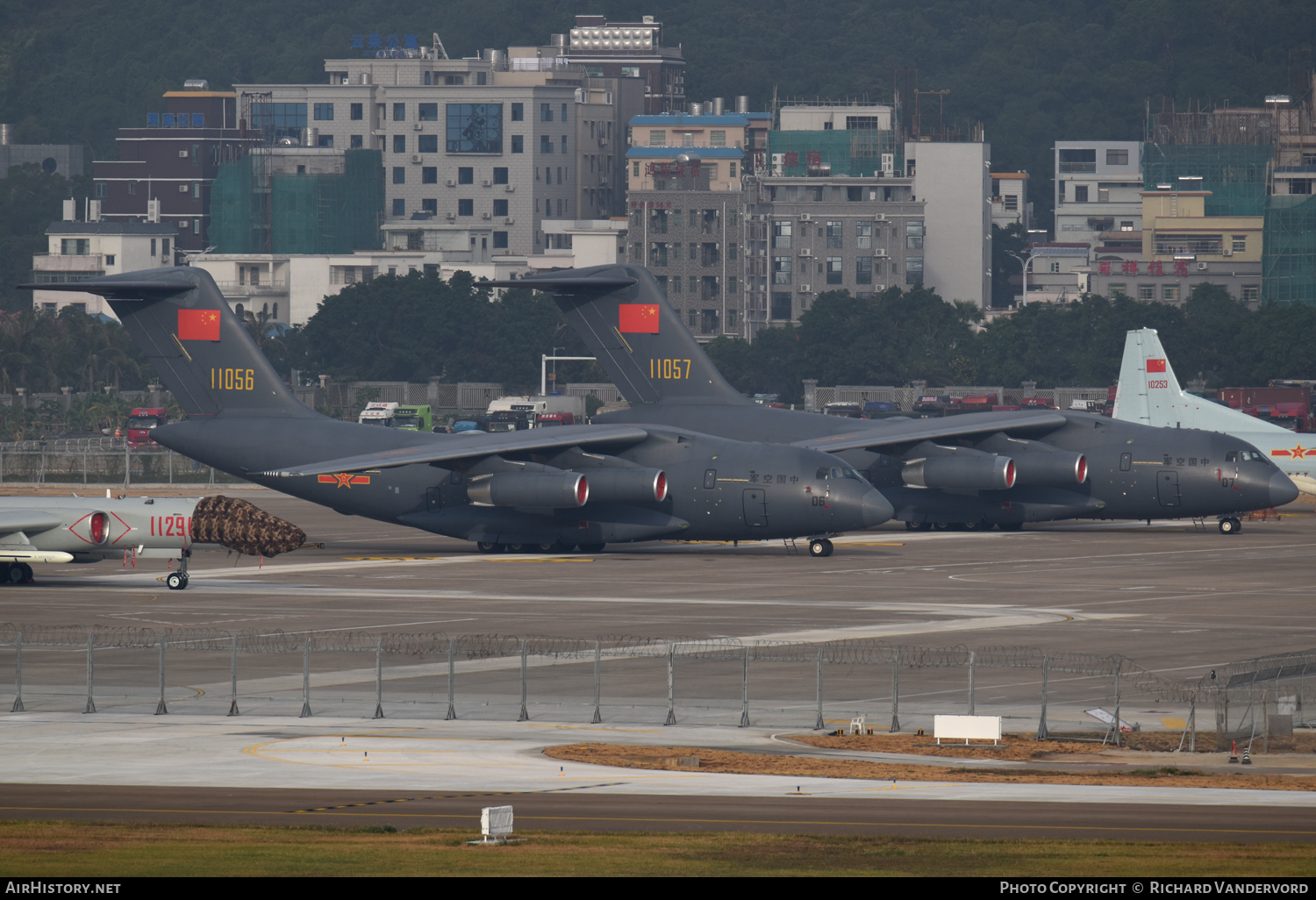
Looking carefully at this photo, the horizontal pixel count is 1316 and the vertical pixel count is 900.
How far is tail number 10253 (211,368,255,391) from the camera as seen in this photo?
63.9 metres

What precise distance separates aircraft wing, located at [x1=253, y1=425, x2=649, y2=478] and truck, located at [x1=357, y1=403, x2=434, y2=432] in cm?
7940

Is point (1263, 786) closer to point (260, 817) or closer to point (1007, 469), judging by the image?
point (260, 817)

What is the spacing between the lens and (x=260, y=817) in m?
24.0

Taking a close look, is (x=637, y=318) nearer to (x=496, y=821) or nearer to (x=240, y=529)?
(x=240, y=529)

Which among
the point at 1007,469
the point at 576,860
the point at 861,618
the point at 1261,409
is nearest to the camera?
the point at 576,860

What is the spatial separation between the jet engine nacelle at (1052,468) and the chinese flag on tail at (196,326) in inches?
1047

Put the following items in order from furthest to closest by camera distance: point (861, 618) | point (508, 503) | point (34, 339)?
point (34, 339)
point (508, 503)
point (861, 618)

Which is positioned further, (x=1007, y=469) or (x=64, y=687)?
(x=1007, y=469)

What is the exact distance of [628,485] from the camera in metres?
59.6

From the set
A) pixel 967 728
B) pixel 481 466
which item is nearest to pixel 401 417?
pixel 481 466

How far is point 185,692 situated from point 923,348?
145076 mm

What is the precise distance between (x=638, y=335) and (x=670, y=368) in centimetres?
158

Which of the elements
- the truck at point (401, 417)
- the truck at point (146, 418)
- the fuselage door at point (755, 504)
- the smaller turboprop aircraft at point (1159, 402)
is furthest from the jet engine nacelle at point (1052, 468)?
the truck at point (401, 417)

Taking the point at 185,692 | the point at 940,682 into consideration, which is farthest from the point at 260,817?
the point at 940,682
